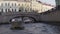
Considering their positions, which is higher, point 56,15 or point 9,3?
point 9,3

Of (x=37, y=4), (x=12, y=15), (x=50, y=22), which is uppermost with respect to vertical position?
(x=37, y=4)

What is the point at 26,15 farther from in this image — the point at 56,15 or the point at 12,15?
the point at 56,15

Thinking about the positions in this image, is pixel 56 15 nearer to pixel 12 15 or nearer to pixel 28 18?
pixel 28 18

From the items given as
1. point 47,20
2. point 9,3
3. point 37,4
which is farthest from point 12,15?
point 47,20

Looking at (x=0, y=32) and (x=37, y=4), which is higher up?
(x=37, y=4)

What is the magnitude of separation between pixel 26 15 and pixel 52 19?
1.37 ft

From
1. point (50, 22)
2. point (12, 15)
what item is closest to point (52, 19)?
point (50, 22)

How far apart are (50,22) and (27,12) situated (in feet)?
1.31

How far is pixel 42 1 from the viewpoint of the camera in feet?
7.36

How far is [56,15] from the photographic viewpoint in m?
2.27

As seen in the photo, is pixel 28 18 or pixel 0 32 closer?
pixel 0 32

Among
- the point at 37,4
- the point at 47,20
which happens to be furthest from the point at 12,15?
the point at 47,20

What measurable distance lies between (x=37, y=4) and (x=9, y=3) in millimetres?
420

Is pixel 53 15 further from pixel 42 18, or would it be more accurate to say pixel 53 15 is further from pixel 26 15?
pixel 26 15
